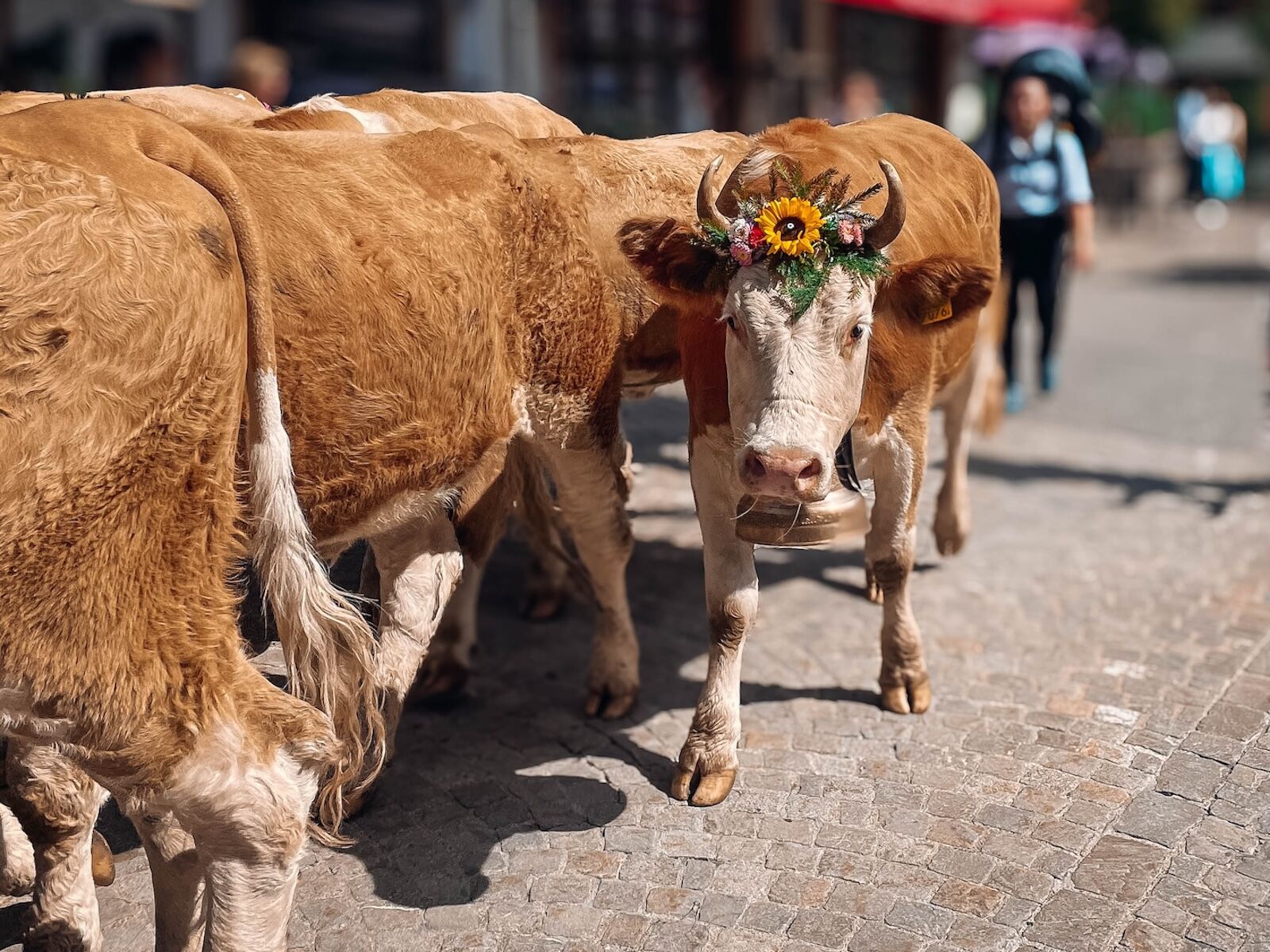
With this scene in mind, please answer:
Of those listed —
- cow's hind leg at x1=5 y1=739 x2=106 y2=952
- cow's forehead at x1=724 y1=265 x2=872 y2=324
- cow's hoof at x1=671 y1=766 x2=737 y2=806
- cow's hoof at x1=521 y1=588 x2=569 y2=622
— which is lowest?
cow's hoof at x1=521 y1=588 x2=569 y2=622

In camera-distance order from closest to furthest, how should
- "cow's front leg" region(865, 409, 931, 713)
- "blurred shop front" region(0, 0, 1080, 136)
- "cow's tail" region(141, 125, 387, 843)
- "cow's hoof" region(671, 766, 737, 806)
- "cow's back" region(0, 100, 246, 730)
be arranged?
1. "cow's back" region(0, 100, 246, 730)
2. "cow's tail" region(141, 125, 387, 843)
3. "cow's hoof" region(671, 766, 737, 806)
4. "cow's front leg" region(865, 409, 931, 713)
5. "blurred shop front" region(0, 0, 1080, 136)

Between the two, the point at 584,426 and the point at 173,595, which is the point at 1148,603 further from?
the point at 173,595

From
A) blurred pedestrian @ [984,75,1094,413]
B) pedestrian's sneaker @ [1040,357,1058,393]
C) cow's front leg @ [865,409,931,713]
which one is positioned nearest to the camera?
cow's front leg @ [865,409,931,713]

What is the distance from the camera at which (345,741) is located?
307cm

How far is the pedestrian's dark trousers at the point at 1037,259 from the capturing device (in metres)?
7.29

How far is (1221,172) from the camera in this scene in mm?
14352

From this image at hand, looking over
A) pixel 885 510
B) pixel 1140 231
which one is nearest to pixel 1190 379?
pixel 885 510

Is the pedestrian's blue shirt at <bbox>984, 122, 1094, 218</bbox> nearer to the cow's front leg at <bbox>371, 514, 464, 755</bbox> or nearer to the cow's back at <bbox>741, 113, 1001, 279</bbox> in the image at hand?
the cow's back at <bbox>741, 113, 1001, 279</bbox>

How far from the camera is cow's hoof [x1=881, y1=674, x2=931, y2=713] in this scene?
13.9 feet

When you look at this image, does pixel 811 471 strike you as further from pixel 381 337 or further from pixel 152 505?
pixel 152 505

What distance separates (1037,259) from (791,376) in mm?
4698

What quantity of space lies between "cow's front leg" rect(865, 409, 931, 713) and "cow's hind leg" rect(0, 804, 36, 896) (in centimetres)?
245

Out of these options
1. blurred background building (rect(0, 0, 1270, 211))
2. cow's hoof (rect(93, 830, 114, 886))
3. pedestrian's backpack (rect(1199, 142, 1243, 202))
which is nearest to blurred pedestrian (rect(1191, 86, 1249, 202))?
pedestrian's backpack (rect(1199, 142, 1243, 202))

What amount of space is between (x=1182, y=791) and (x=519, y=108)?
113 inches
